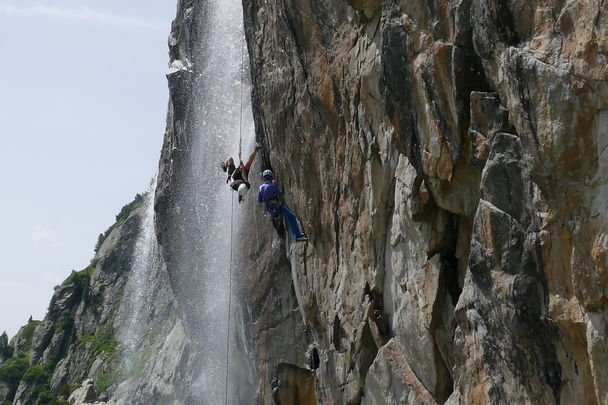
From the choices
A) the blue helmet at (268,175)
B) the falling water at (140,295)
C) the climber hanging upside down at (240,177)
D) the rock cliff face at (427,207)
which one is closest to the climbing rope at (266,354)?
the rock cliff face at (427,207)

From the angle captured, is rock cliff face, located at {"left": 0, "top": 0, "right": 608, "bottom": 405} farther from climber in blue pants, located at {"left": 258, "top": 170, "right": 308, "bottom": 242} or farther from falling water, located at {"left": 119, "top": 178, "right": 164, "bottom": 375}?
falling water, located at {"left": 119, "top": 178, "right": 164, "bottom": 375}

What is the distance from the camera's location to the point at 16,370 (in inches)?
2386

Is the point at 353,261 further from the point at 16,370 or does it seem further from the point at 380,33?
the point at 16,370

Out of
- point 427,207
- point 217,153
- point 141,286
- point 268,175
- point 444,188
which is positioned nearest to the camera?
point 444,188

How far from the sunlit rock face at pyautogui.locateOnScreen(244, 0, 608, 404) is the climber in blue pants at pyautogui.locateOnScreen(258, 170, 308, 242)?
243 millimetres

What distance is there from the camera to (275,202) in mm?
21828

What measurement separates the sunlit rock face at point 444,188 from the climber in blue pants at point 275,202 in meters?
0.24

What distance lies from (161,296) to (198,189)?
582 inches

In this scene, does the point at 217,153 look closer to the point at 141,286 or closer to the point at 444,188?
the point at 444,188

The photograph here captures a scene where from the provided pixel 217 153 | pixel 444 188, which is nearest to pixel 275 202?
pixel 444 188

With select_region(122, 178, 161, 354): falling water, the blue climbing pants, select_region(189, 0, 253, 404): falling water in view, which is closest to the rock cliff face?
the blue climbing pants

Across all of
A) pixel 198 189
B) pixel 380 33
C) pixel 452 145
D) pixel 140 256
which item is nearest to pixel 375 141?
pixel 380 33

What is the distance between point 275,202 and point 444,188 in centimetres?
682

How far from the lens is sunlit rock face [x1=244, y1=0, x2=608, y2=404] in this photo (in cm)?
1170
